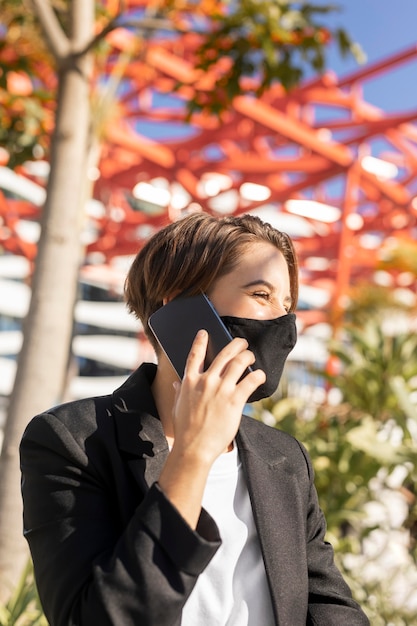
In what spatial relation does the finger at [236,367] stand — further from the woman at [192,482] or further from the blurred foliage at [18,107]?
the blurred foliage at [18,107]

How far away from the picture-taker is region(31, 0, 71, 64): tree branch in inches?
165

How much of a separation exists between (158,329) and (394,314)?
9.87 metres

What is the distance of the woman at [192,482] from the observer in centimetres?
108

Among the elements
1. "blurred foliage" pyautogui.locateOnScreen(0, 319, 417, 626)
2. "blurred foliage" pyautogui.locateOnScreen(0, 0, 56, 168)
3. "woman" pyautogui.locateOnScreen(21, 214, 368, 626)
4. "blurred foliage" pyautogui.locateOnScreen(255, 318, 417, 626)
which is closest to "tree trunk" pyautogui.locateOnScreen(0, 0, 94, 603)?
"blurred foliage" pyautogui.locateOnScreen(0, 319, 417, 626)

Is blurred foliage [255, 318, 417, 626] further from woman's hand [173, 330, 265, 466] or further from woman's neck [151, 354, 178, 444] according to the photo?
woman's hand [173, 330, 265, 466]

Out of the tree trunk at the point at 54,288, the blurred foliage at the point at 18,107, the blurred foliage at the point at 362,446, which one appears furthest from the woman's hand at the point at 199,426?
the blurred foliage at the point at 18,107

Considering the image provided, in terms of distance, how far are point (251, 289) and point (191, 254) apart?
0.13 metres

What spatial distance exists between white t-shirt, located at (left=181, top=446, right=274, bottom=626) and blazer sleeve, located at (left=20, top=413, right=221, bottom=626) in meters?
0.10

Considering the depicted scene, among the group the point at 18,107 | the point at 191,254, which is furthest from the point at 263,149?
the point at 191,254

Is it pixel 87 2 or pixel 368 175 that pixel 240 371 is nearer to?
pixel 87 2

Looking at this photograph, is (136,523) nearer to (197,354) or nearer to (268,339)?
(197,354)

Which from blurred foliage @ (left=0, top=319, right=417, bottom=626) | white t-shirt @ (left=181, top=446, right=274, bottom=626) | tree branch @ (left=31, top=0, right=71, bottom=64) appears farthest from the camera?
tree branch @ (left=31, top=0, right=71, bottom=64)

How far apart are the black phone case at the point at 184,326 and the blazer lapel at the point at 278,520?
27 cm

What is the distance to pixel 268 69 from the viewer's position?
4410mm
